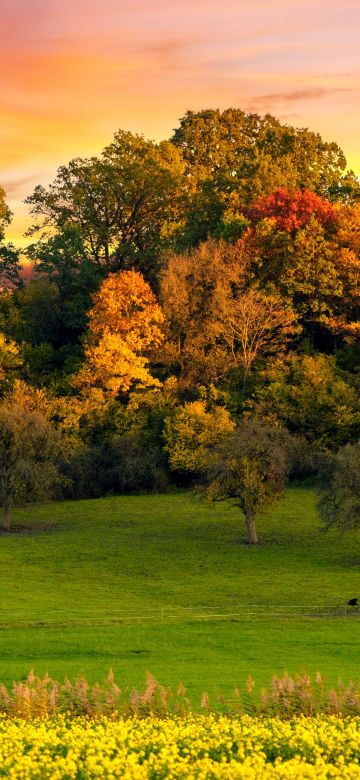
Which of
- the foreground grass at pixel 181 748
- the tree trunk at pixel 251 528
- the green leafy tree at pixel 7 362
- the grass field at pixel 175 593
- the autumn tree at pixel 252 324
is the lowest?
the grass field at pixel 175 593

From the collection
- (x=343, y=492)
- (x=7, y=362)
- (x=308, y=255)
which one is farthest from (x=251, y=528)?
(x=7, y=362)

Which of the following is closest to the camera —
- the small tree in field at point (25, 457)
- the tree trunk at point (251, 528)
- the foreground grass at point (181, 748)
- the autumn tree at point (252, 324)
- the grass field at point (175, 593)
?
the foreground grass at point (181, 748)

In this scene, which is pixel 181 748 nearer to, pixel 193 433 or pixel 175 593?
pixel 175 593

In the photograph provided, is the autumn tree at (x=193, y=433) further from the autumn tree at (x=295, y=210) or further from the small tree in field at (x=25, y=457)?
the autumn tree at (x=295, y=210)

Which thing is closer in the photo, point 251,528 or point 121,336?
point 251,528

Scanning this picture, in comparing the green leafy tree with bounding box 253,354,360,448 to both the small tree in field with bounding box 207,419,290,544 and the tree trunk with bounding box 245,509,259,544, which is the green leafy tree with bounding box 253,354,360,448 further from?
the tree trunk with bounding box 245,509,259,544

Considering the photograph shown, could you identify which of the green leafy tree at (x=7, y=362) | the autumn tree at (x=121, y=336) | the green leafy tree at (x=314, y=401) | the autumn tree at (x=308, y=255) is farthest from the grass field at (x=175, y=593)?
the autumn tree at (x=308, y=255)

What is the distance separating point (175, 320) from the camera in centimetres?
10138

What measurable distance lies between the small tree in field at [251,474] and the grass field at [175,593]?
257 centimetres

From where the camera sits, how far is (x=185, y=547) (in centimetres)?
7188

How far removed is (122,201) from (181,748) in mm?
95862

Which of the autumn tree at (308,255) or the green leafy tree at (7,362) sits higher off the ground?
the autumn tree at (308,255)

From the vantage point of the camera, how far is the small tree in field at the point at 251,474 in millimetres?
72812

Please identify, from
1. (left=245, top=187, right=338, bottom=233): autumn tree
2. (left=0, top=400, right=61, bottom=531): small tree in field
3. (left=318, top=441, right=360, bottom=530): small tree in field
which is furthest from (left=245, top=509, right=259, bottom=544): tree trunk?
(left=245, top=187, right=338, bottom=233): autumn tree
